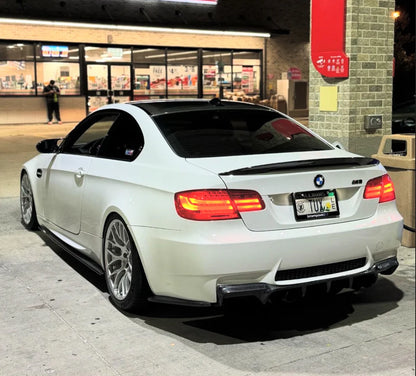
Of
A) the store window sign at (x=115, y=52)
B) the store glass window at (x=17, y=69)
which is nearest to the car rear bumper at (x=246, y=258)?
the store glass window at (x=17, y=69)

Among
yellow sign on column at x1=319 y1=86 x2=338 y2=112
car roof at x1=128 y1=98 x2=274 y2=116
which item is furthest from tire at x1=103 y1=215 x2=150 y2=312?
yellow sign on column at x1=319 y1=86 x2=338 y2=112

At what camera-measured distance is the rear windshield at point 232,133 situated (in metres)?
4.48

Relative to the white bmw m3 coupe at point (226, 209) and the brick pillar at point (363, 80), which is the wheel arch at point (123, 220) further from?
the brick pillar at point (363, 80)

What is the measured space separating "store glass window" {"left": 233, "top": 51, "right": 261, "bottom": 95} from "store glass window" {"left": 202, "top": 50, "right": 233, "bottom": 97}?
355 mm

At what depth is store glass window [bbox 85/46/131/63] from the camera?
2830 centimetres

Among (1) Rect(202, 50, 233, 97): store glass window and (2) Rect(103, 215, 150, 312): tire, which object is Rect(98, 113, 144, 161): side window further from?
(1) Rect(202, 50, 233, 97): store glass window

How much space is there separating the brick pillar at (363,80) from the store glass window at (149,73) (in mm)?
21789

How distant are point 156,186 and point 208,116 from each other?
1.01 metres

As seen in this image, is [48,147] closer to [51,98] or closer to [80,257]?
[80,257]

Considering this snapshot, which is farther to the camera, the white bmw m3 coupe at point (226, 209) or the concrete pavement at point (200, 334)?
the white bmw m3 coupe at point (226, 209)

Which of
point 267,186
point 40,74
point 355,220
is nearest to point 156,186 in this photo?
point 267,186

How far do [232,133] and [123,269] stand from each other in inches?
51.4

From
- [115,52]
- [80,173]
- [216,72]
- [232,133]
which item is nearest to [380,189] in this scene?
[232,133]

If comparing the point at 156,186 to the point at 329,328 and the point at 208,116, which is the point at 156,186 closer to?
the point at 208,116
